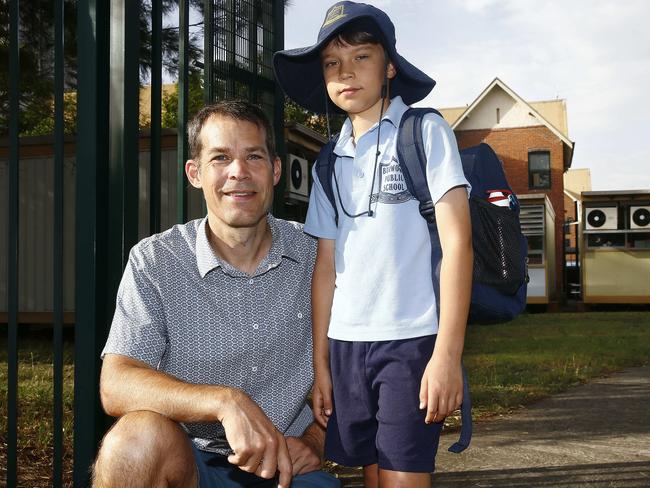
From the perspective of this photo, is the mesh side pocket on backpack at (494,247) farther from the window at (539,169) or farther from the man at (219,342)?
the window at (539,169)

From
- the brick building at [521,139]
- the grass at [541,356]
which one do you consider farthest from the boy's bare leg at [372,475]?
the brick building at [521,139]

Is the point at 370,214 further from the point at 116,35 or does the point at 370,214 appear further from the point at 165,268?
the point at 116,35

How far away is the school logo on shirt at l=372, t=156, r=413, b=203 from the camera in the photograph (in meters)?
2.66

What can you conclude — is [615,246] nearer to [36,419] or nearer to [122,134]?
[36,419]

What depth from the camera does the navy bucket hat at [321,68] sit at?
2713 mm

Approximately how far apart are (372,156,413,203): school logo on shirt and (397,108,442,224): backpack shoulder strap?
0.02 meters

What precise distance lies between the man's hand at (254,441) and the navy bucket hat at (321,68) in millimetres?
1282

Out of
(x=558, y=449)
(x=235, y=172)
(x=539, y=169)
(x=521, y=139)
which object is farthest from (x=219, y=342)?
(x=521, y=139)

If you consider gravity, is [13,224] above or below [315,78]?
below

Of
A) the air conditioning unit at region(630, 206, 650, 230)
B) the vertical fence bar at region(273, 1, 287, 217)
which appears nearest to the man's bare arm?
Result: the vertical fence bar at region(273, 1, 287, 217)

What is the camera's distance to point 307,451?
8.80ft

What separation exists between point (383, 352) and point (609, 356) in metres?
8.40

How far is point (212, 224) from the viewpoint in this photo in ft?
8.95

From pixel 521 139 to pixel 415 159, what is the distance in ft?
105
